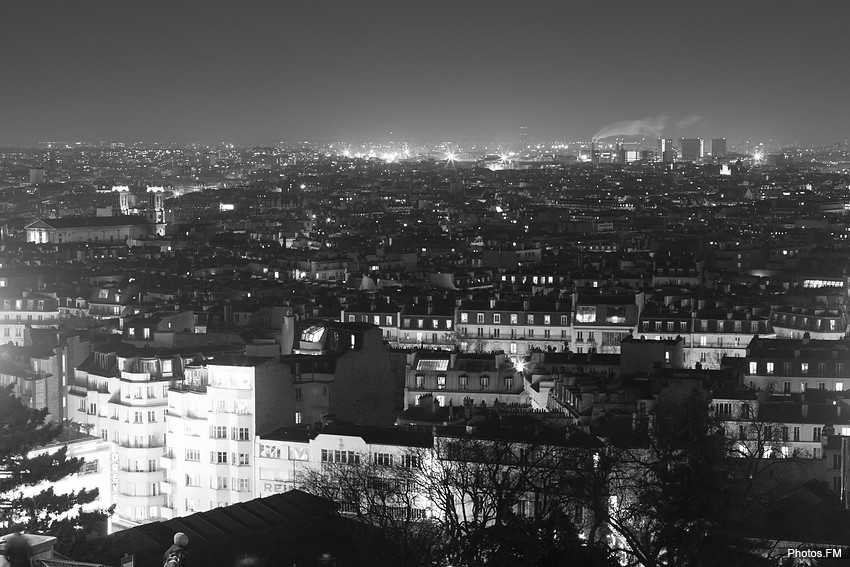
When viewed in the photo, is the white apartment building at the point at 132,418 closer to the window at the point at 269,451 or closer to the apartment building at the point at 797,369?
the window at the point at 269,451

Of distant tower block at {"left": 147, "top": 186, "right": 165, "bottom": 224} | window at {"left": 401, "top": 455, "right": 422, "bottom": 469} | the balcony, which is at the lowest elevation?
distant tower block at {"left": 147, "top": 186, "right": 165, "bottom": 224}

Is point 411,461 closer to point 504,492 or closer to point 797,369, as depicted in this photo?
point 504,492

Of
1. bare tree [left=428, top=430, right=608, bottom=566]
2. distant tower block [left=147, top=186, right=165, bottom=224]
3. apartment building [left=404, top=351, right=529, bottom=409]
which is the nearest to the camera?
bare tree [left=428, top=430, right=608, bottom=566]

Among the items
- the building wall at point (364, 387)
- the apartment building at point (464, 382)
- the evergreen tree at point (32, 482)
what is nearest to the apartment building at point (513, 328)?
the apartment building at point (464, 382)

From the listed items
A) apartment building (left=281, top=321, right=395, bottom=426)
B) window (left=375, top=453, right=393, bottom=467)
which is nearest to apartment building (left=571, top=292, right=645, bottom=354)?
apartment building (left=281, top=321, right=395, bottom=426)

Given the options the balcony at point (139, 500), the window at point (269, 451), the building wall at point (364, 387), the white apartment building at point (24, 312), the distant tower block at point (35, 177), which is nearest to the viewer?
the window at point (269, 451)

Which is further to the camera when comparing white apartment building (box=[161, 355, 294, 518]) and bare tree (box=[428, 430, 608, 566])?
white apartment building (box=[161, 355, 294, 518])

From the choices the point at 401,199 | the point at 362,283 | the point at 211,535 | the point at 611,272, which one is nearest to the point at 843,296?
the point at 611,272

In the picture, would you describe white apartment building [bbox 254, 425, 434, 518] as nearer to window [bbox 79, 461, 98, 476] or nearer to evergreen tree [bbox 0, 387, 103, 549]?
window [bbox 79, 461, 98, 476]

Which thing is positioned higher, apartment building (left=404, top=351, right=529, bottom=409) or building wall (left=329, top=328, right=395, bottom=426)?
building wall (left=329, top=328, right=395, bottom=426)
